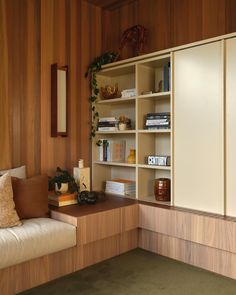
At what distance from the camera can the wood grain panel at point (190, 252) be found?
97.1 inches

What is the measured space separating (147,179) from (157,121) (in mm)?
661

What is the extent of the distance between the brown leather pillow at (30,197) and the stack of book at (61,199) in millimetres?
206

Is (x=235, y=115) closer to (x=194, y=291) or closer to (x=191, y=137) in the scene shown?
(x=191, y=137)

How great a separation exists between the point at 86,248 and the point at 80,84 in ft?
6.10

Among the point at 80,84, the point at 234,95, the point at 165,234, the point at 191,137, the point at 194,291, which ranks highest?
the point at 80,84

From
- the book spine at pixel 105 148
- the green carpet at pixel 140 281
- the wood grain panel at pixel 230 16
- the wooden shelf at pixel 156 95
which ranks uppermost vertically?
the wood grain panel at pixel 230 16

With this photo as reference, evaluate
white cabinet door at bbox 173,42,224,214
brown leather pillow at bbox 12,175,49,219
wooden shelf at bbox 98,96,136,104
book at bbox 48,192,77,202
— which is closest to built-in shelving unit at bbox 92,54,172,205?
wooden shelf at bbox 98,96,136,104

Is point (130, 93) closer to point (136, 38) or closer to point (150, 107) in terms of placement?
point (150, 107)

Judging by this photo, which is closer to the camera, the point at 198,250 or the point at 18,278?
the point at 18,278

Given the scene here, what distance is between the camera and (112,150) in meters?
3.60

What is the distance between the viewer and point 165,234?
2.83 meters

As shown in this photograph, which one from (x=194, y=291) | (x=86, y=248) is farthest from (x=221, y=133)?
(x=86, y=248)

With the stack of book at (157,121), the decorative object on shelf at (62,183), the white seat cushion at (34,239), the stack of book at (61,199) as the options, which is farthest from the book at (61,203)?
the stack of book at (157,121)

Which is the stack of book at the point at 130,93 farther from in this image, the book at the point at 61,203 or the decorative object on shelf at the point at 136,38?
the book at the point at 61,203
